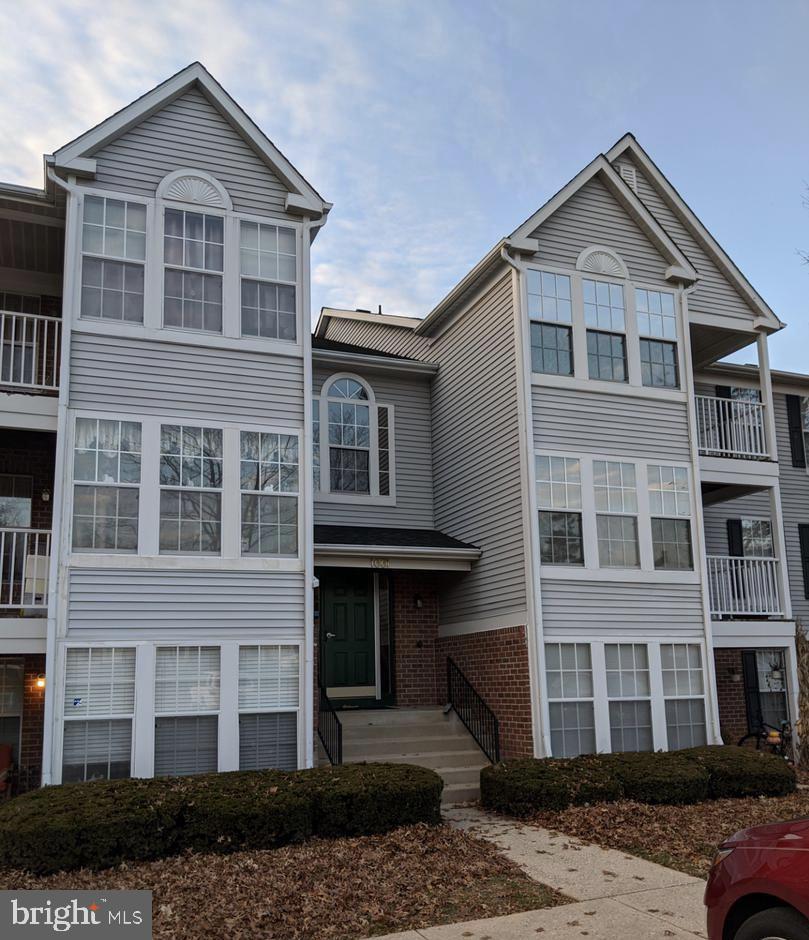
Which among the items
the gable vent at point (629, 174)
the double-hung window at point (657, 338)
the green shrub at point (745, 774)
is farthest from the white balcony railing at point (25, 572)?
the gable vent at point (629, 174)

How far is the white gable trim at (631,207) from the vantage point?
558 inches

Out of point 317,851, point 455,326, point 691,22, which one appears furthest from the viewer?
Result: point 455,326

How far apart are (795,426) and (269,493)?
12.0 metres

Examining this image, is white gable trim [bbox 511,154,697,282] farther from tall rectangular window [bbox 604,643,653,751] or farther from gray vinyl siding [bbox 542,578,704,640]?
tall rectangular window [bbox 604,643,653,751]

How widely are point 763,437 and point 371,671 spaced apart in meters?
8.04

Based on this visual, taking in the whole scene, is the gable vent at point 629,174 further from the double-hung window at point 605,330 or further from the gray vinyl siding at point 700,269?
the double-hung window at point 605,330

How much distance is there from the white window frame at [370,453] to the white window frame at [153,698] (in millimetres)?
4213

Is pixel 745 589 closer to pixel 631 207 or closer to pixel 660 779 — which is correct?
pixel 660 779

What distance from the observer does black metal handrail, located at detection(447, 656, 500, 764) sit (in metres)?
12.9

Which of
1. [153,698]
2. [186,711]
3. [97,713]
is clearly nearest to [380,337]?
[186,711]

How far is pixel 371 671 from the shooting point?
49.1 feet

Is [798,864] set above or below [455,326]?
below

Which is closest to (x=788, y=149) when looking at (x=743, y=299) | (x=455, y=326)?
(x=743, y=299)

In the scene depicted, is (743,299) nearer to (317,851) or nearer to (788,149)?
(788,149)
